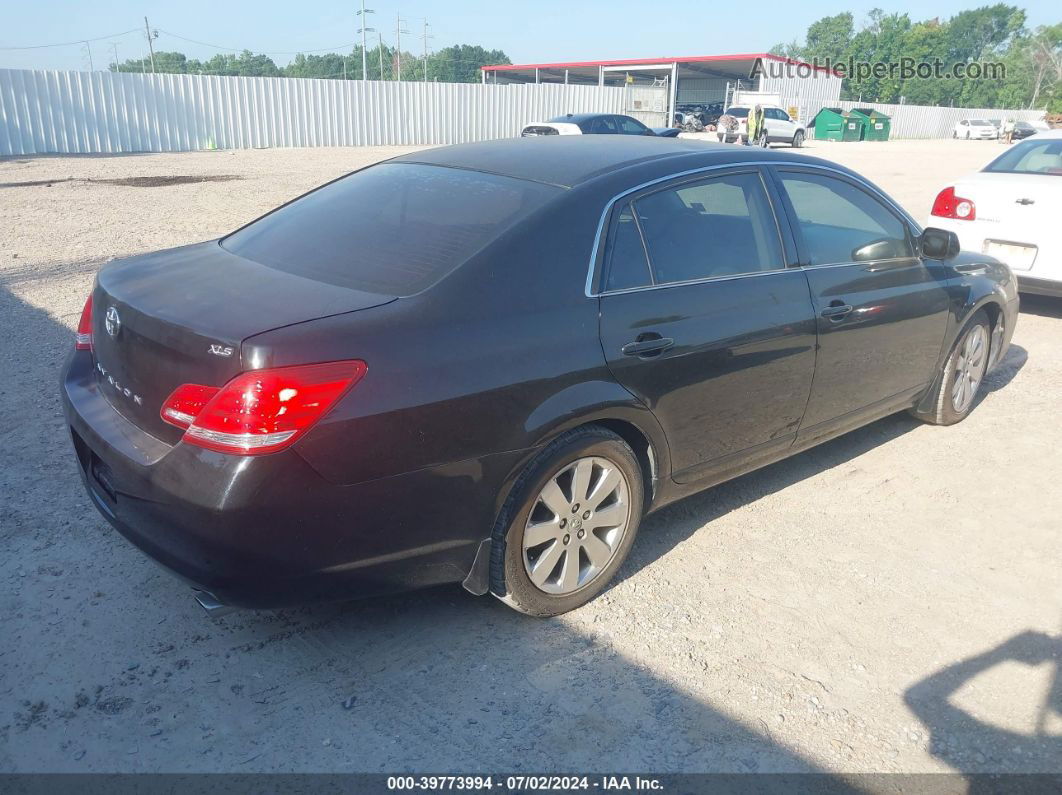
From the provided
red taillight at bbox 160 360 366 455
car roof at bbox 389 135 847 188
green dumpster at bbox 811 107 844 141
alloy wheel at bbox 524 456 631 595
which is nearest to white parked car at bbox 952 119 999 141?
green dumpster at bbox 811 107 844 141

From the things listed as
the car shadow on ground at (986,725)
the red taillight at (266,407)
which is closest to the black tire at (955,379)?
the car shadow on ground at (986,725)

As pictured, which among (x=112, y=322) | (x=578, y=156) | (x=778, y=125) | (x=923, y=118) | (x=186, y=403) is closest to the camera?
(x=186, y=403)

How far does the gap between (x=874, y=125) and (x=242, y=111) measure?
36.4 metres

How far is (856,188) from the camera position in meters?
4.62

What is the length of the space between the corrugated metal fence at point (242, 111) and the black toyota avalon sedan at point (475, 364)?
26.0m

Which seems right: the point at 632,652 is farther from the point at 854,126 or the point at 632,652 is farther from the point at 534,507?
the point at 854,126

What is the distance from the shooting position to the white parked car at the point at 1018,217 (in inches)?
294

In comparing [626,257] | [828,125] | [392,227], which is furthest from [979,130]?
[392,227]

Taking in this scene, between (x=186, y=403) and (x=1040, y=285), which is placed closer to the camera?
(x=186, y=403)

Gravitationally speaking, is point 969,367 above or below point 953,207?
below

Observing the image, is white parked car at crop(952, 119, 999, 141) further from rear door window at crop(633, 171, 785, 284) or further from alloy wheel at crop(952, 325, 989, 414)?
rear door window at crop(633, 171, 785, 284)

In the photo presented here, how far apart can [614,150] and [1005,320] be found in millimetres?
3286

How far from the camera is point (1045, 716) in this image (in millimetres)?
2938

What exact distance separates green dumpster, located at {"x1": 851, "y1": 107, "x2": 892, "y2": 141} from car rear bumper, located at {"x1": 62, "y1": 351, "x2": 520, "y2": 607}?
172ft
